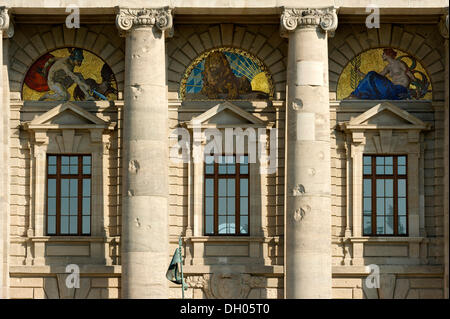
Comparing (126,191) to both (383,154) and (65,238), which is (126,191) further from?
(383,154)

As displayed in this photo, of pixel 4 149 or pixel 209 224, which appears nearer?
pixel 4 149

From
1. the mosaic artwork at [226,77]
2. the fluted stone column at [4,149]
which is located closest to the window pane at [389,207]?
the mosaic artwork at [226,77]

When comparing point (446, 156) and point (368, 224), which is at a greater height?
point (446, 156)

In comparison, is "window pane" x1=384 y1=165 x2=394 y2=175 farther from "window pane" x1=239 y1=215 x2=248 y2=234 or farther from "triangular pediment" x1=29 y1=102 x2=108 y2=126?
"triangular pediment" x1=29 y1=102 x2=108 y2=126

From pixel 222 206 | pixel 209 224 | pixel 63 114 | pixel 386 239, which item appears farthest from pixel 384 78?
pixel 63 114

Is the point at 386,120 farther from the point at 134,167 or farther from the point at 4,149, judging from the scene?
the point at 4,149

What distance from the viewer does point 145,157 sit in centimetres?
6512

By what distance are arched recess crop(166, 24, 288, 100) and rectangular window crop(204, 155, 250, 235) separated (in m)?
2.81

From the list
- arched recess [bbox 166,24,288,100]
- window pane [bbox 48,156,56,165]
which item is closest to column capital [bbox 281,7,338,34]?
arched recess [bbox 166,24,288,100]

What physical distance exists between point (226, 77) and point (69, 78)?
5.34 meters

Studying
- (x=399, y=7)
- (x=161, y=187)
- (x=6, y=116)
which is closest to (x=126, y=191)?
(x=161, y=187)

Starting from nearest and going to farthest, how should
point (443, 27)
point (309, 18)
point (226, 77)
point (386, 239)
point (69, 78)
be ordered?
point (309, 18), point (443, 27), point (386, 239), point (69, 78), point (226, 77)

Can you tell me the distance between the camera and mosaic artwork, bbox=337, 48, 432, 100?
6825 centimetres
